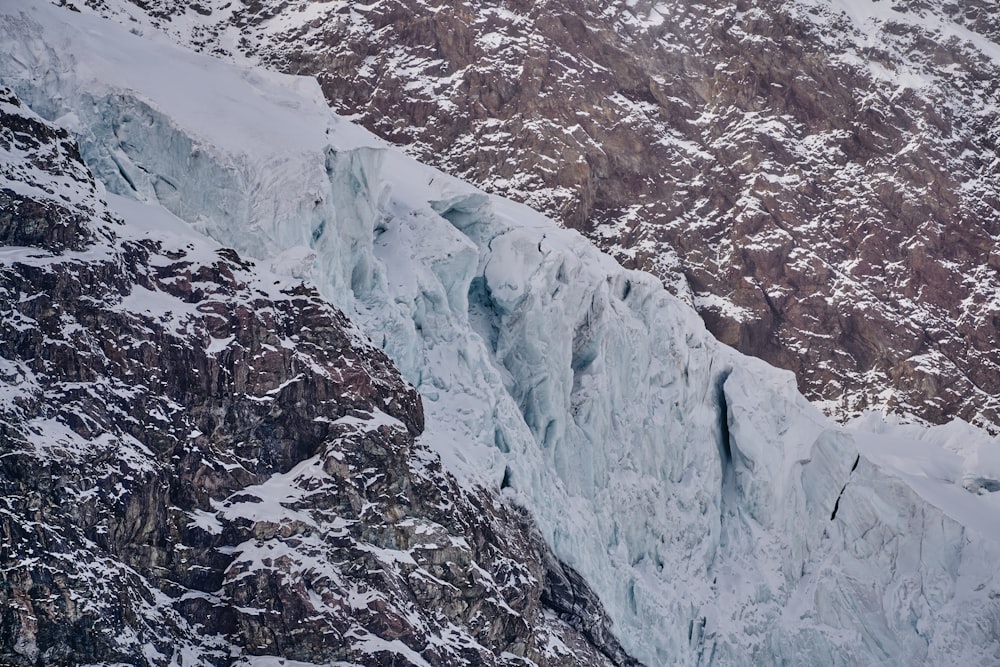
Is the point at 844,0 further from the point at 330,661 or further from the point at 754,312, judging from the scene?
the point at 330,661

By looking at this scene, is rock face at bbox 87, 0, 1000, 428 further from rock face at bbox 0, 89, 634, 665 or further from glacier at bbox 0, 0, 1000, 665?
rock face at bbox 0, 89, 634, 665

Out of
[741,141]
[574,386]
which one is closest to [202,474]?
[574,386]

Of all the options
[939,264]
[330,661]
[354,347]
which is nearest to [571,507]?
[354,347]

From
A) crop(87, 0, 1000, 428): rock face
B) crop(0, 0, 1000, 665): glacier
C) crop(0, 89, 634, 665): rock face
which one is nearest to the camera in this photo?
crop(0, 89, 634, 665): rock face

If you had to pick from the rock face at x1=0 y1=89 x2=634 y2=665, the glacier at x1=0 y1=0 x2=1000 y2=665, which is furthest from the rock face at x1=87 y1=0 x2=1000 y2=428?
the rock face at x1=0 y1=89 x2=634 y2=665

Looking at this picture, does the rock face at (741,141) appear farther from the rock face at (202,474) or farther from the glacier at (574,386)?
the rock face at (202,474)

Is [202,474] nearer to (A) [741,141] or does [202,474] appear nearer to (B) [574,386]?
(B) [574,386]
